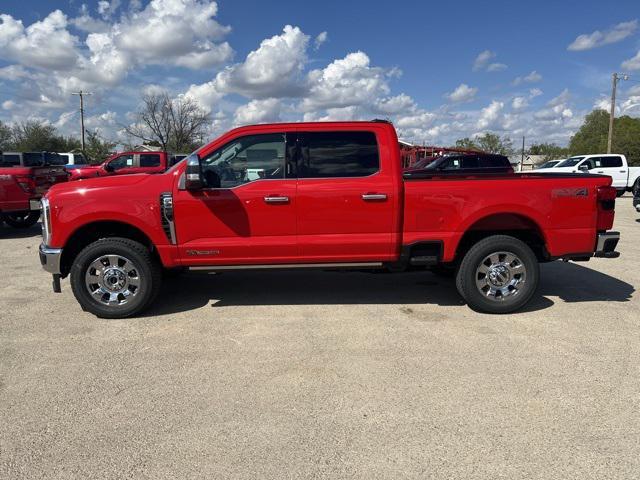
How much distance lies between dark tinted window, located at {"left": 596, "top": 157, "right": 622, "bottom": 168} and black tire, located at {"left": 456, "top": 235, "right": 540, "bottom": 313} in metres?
19.0

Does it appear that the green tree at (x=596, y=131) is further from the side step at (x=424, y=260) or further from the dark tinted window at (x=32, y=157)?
the side step at (x=424, y=260)

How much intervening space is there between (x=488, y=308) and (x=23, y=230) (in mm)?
10742

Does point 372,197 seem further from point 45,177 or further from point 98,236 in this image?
point 45,177

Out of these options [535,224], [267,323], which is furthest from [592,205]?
[267,323]

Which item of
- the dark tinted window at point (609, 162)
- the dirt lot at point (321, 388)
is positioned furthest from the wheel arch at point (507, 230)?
the dark tinted window at point (609, 162)

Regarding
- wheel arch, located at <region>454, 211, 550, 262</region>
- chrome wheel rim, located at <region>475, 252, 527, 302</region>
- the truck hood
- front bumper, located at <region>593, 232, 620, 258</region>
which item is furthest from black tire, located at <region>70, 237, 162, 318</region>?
front bumper, located at <region>593, 232, 620, 258</region>

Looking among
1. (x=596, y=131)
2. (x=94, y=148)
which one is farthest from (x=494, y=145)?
(x=94, y=148)

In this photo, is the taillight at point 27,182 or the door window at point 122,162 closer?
the taillight at point 27,182

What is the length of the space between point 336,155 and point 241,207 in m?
1.10

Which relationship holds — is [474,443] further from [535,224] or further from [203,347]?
[535,224]

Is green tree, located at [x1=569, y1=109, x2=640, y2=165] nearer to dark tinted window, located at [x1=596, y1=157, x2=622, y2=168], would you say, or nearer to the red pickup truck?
dark tinted window, located at [x1=596, y1=157, x2=622, y2=168]

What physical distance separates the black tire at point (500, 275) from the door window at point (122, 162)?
1600 centimetres

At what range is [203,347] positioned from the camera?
4195mm

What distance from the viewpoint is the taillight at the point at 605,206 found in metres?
4.98
